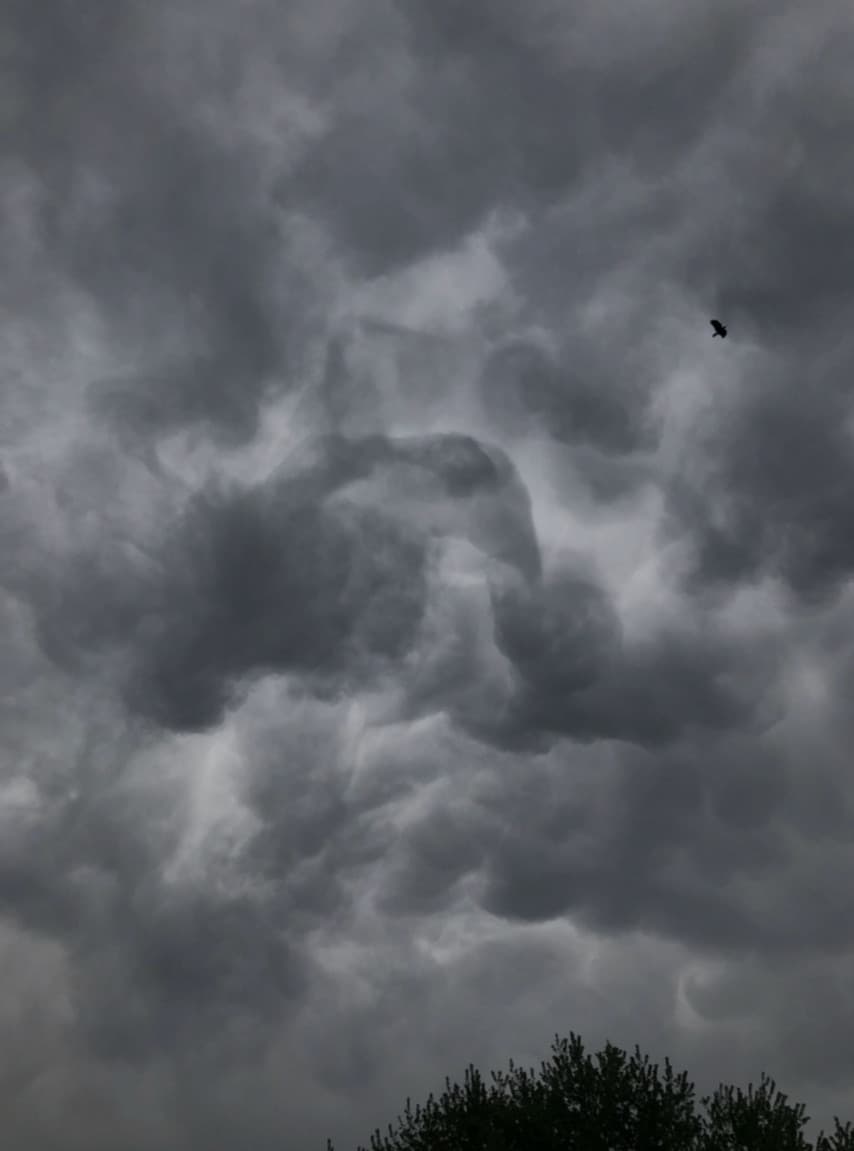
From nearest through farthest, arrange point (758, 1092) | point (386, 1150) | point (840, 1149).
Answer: point (840, 1149)
point (758, 1092)
point (386, 1150)

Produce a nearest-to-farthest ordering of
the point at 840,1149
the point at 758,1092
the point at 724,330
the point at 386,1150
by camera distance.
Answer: the point at 724,330, the point at 840,1149, the point at 758,1092, the point at 386,1150

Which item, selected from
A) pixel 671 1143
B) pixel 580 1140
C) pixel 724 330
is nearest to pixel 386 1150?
pixel 580 1140

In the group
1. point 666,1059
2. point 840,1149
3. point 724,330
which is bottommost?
point 840,1149

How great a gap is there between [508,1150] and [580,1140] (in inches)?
164

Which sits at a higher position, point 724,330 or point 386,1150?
point 724,330

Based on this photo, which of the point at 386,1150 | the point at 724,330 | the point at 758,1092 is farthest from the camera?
the point at 386,1150

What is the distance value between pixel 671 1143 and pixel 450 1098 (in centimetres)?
1386

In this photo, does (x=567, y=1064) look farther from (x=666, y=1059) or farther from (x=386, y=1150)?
(x=386, y=1150)

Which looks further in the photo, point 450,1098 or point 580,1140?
point 450,1098

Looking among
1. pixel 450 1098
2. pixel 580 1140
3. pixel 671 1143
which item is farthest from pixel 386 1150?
pixel 671 1143

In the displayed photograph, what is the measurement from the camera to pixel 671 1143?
5978cm

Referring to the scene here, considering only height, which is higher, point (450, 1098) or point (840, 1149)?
point (450, 1098)

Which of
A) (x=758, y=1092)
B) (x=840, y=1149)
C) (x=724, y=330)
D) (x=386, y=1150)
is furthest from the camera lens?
(x=386, y=1150)

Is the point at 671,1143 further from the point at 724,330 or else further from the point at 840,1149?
the point at 724,330
